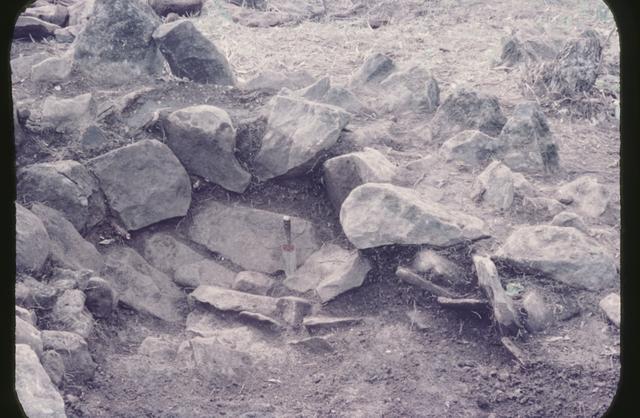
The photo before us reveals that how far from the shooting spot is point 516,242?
4789 mm

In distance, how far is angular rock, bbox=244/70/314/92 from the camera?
6.48m

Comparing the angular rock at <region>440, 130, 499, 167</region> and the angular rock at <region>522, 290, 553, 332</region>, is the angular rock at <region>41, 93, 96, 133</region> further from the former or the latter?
the angular rock at <region>522, 290, 553, 332</region>

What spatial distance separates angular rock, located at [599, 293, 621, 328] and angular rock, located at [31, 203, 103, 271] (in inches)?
119

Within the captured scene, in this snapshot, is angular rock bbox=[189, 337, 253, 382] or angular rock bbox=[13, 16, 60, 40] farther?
angular rock bbox=[13, 16, 60, 40]

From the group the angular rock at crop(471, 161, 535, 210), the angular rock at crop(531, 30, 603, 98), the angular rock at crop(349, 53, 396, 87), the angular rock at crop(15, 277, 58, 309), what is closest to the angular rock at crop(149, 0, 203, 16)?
the angular rock at crop(349, 53, 396, 87)

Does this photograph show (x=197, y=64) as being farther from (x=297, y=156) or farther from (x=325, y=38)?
(x=325, y=38)

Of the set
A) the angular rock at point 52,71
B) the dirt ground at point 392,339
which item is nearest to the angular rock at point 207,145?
the dirt ground at point 392,339

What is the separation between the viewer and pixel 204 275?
17.4 feet

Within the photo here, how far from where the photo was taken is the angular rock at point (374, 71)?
683 cm

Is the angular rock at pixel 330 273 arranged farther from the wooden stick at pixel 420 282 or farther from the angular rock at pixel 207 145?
the angular rock at pixel 207 145

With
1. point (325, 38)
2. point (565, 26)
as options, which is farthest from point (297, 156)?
point (565, 26)

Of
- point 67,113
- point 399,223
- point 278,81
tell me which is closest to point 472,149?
point 399,223

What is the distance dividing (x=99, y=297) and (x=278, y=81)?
8.83 feet

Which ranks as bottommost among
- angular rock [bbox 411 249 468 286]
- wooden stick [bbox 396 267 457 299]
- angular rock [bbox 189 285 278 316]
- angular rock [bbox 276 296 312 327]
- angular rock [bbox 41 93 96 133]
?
angular rock [bbox 189 285 278 316]
